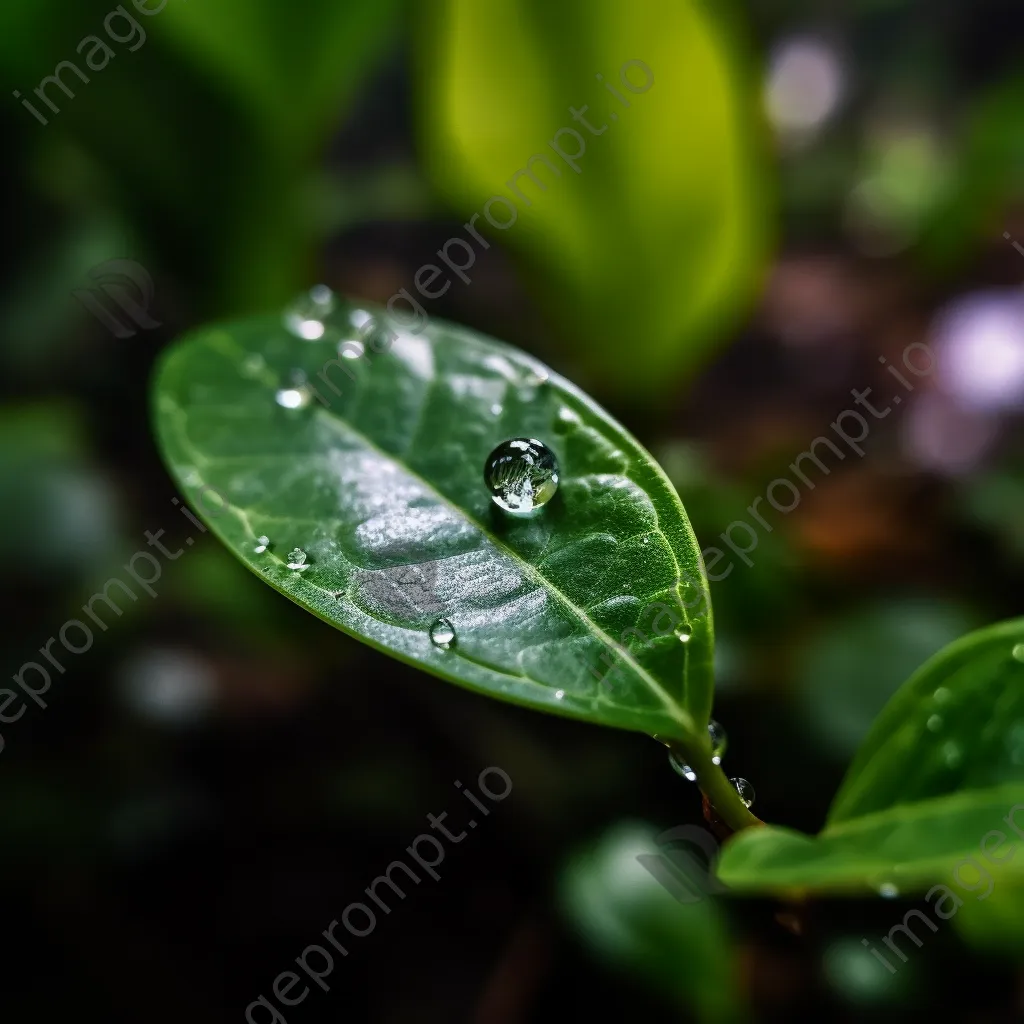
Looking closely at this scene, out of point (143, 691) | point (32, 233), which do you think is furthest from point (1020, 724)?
point (32, 233)

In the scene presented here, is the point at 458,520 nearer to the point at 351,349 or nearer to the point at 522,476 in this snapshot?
the point at 522,476

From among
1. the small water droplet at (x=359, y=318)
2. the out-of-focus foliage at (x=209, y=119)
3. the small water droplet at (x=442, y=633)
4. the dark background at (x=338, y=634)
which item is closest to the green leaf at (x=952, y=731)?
the small water droplet at (x=442, y=633)

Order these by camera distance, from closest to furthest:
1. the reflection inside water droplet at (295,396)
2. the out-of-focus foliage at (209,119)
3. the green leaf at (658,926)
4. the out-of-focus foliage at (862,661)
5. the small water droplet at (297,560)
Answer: the small water droplet at (297,560) → the reflection inside water droplet at (295,396) → the green leaf at (658,926) → the out-of-focus foliage at (862,661) → the out-of-focus foliage at (209,119)

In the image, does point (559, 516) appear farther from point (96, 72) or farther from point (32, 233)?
point (32, 233)

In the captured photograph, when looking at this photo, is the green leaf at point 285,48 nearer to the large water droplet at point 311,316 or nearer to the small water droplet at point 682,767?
the large water droplet at point 311,316

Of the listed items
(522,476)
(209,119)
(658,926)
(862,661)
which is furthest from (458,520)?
(209,119)

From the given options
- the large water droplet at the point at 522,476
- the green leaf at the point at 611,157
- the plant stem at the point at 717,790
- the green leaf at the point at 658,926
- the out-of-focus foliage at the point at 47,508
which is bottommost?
the out-of-focus foliage at the point at 47,508

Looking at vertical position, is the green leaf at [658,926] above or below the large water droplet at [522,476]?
below
